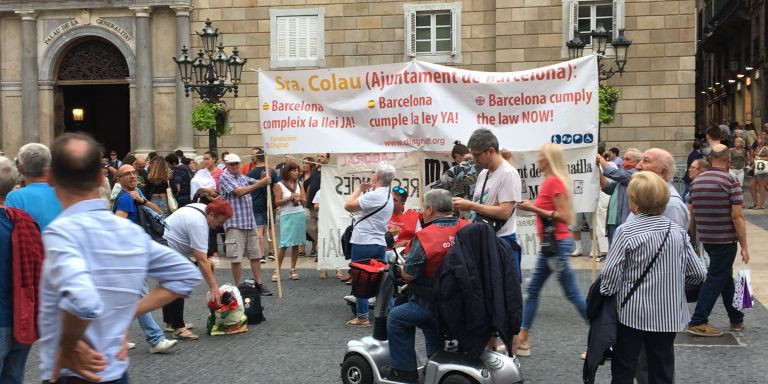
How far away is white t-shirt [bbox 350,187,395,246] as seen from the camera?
9523 millimetres

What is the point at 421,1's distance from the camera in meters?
23.8

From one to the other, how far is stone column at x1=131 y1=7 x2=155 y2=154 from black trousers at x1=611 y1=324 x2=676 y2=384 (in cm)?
2082

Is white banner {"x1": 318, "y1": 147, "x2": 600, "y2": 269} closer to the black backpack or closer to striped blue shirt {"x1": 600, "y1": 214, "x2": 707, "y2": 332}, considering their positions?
the black backpack

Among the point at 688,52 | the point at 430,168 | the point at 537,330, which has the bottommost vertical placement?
the point at 537,330

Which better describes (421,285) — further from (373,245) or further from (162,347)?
(373,245)

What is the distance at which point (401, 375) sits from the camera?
6.70 meters

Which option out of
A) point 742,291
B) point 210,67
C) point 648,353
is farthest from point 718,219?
point 210,67

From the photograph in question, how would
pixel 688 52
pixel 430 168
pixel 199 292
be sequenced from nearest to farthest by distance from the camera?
pixel 430 168 < pixel 199 292 < pixel 688 52

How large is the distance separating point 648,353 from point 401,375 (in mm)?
1831

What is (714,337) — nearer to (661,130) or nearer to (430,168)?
(430,168)

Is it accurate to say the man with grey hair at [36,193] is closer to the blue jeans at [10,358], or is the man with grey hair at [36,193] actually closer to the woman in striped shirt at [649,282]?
the blue jeans at [10,358]

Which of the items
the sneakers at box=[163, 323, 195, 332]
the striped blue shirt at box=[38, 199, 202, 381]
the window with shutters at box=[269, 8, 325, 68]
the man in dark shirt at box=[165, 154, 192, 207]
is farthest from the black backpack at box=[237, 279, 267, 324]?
the window with shutters at box=[269, 8, 325, 68]

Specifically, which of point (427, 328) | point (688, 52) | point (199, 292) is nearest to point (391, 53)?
point (688, 52)

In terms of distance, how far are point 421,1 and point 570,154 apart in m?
14.5
